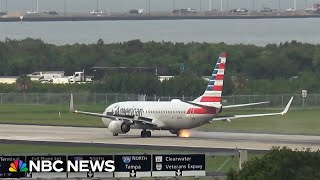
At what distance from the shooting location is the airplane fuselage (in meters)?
97.3

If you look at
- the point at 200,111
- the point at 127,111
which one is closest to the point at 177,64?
the point at 127,111

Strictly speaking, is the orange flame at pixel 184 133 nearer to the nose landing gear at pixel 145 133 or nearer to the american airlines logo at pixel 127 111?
the nose landing gear at pixel 145 133

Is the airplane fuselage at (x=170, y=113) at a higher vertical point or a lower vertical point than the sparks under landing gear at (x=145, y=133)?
higher

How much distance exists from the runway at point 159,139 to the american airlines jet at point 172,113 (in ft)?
3.00

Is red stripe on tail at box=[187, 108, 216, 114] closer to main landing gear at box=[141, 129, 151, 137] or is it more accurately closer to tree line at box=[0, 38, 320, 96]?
main landing gear at box=[141, 129, 151, 137]

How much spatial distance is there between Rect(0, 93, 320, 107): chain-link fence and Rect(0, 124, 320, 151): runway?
31.4 metres

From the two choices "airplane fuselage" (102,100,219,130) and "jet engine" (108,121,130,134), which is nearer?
"airplane fuselage" (102,100,219,130)

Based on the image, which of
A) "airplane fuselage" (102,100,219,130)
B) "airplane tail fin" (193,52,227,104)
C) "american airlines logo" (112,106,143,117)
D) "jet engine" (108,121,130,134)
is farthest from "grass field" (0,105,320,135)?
"jet engine" (108,121,130,134)

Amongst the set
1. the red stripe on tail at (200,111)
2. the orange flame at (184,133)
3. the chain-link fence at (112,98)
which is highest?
the red stripe on tail at (200,111)

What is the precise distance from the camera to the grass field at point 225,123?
107938mm

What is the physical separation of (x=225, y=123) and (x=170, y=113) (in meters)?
16.3

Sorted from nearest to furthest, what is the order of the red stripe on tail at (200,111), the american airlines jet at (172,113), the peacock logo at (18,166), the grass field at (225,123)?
the peacock logo at (18,166)
the red stripe on tail at (200,111)
the american airlines jet at (172,113)
the grass field at (225,123)

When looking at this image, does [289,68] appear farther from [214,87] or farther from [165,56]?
[214,87]

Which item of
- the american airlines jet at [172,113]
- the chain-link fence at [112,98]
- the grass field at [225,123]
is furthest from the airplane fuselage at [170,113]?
the chain-link fence at [112,98]
